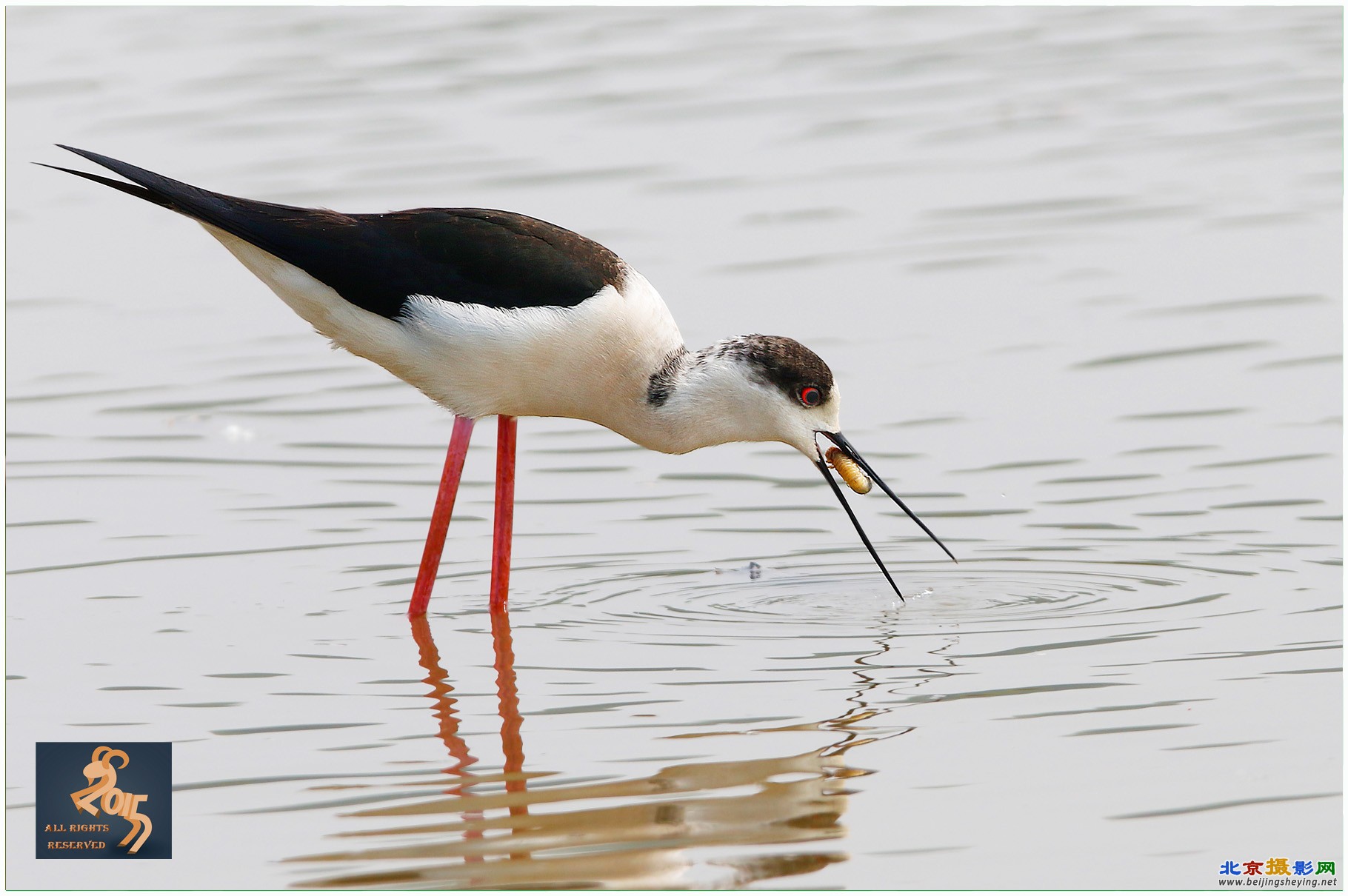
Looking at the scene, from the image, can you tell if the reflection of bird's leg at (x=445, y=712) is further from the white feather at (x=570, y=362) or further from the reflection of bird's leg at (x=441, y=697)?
the white feather at (x=570, y=362)

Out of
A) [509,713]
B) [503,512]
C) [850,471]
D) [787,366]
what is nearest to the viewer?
[509,713]

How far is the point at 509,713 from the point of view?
213 inches

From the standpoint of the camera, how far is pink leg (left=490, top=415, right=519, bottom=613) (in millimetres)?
6414

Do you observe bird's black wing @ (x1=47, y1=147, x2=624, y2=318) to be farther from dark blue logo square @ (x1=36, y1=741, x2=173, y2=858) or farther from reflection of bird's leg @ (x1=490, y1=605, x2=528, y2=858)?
dark blue logo square @ (x1=36, y1=741, x2=173, y2=858)

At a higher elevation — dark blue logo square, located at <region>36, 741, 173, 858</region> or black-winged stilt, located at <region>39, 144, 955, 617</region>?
black-winged stilt, located at <region>39, 144, 955, 617</region>

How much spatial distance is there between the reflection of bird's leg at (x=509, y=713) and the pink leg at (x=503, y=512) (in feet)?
0.34

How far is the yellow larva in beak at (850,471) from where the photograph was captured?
21.4 feet

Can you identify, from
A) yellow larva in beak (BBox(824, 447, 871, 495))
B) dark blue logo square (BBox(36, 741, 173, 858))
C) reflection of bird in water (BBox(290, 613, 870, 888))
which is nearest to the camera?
reflection of bird in water (BBox(290, 613, 870, 888))

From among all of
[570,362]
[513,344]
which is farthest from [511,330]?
[570,362]

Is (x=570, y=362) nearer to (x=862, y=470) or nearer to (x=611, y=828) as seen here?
(x=862, y=470)

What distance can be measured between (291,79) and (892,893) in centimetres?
1284

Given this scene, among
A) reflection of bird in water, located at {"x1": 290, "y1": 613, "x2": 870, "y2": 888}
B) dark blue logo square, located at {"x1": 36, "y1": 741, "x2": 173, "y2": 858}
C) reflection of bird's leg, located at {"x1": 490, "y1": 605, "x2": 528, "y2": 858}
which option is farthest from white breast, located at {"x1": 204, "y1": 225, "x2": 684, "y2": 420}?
dark blue logo square, located at {"x1": 36, "y1": 741, "x2": 173, "y2": 858}

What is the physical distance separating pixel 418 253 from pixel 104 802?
2.22m

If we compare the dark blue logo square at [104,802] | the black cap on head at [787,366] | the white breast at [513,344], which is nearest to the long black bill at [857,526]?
the black cap on head at [787,366]
